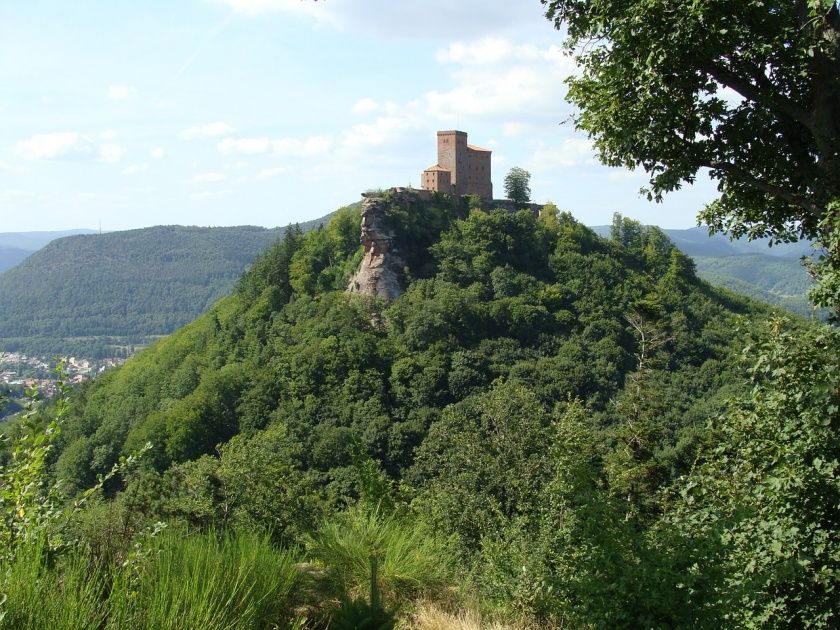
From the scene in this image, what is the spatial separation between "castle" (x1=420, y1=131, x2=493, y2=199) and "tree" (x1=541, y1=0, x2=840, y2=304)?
5602cm

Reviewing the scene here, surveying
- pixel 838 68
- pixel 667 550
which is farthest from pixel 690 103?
pixel 667 550

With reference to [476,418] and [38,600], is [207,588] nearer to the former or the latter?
[38,600]

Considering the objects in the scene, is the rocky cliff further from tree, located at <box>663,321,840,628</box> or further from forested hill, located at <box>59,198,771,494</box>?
tree, located at <box>663,321,840,628</box>

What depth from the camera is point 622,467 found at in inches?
587

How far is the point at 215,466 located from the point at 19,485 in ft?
62.6

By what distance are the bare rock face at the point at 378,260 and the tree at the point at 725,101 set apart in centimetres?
4613

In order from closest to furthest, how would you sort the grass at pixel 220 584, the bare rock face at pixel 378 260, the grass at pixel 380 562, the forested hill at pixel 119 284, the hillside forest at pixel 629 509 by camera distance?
1. the grass at pixel 220 584
2. the hillside forest at pixel 629 509
3. the grass at pixel 380 562
4. the bare rock face at pixel 378 260
5. the forested hill at pixel 119 284

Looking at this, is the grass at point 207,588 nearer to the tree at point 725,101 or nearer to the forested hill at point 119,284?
the tree at point 725,101

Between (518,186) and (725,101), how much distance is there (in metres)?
60.9

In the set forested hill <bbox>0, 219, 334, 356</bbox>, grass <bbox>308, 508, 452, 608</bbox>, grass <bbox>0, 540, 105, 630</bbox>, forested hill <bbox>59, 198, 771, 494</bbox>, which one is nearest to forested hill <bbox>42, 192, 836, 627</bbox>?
grass <bbox>308, 508, 452, 608</bbox>

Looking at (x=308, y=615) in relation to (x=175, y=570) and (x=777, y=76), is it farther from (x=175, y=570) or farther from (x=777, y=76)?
(x=777, y=76)

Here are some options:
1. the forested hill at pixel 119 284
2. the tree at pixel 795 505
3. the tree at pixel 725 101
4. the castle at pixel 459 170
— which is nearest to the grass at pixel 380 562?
the tree at pixel 795 505

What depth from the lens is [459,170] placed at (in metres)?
62.1

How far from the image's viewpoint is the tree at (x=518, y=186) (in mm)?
64438
